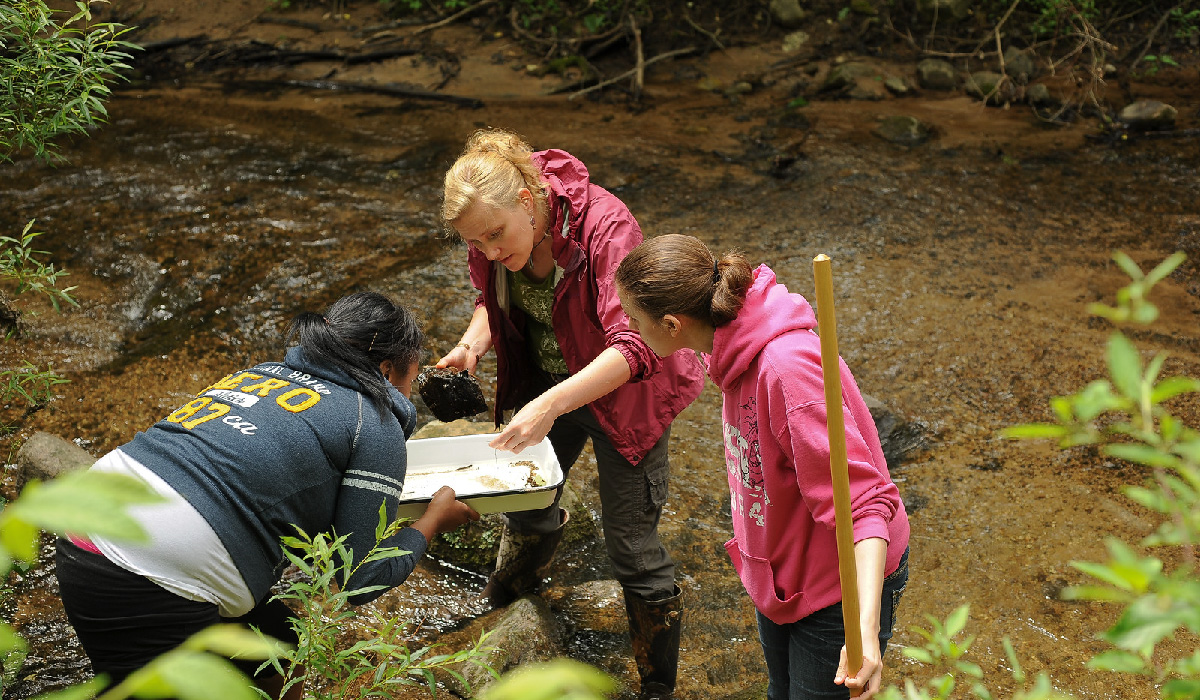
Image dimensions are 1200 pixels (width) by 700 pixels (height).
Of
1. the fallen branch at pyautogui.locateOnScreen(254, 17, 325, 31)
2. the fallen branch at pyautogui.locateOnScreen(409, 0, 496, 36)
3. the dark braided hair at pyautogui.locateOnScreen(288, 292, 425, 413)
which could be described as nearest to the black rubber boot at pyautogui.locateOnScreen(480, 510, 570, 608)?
the dark braided hair at pyautogui.locateOnScreen(288, 292, 425, 413)

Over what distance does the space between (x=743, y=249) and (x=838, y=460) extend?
461 centimetres

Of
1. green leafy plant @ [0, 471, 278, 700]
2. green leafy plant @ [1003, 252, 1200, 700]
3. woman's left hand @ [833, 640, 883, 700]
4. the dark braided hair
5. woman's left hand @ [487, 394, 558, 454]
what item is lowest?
woman's left hand @ [833, 640, 883, 700]

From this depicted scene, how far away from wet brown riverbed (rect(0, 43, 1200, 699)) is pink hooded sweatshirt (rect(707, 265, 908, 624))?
1210 millimetres

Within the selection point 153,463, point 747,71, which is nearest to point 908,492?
point 153,463

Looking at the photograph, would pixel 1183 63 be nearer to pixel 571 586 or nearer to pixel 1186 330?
pixel 1186 330

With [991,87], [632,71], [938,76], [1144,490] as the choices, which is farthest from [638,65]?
[1144,490]

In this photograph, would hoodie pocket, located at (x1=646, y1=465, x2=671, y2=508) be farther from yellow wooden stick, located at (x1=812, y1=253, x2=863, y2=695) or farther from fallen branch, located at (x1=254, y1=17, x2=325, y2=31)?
fallen branch, located at (x1=254, y1=17, x2=325, y2=31)

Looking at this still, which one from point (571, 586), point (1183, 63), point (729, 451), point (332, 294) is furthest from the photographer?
point (1183, 63)

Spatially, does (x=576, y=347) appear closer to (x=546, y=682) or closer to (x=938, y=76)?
(x=546, y=682)

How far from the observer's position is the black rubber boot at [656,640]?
2.72m

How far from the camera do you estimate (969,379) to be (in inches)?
179

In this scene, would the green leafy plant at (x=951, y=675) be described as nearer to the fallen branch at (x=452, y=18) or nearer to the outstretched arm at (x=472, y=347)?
the outstretched arm at (x=472, y=347)

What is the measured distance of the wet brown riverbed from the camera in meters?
3.34

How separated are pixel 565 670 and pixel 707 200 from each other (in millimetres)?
6329
